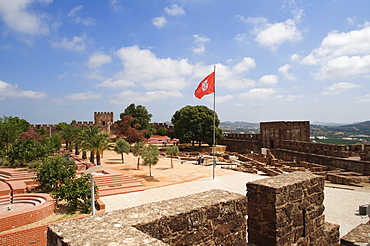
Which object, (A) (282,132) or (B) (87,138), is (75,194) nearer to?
(B) (87,138)

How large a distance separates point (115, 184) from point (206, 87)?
31.1 ft

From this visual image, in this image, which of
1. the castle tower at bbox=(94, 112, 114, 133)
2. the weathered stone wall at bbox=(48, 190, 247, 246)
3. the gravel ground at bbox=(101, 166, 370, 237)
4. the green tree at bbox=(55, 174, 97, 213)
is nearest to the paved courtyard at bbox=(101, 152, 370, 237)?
the gravel ground at bbox=(101, 166, 370, 237)

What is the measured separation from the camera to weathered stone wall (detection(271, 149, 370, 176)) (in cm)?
1968

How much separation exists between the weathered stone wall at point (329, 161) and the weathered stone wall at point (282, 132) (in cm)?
335

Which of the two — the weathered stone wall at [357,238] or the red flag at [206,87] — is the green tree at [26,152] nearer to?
the red flag at [206,87]

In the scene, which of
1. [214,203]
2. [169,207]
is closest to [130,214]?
[169,207]

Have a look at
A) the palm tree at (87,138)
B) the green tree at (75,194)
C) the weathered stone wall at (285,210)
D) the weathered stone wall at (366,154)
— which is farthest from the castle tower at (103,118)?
the weathered stone wall at (285,210)

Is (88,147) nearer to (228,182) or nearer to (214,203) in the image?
(228,182)

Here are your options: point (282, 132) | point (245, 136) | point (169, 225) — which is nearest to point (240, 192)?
point (169, 225)

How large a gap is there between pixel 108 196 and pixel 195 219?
11715 millimetres

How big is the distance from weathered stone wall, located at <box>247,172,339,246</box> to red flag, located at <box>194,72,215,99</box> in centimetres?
1322

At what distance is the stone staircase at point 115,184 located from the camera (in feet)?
46.4

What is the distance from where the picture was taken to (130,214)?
2.89 metres

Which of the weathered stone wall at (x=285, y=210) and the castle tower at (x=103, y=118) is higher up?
the castle tower at (x=103, y=118)
